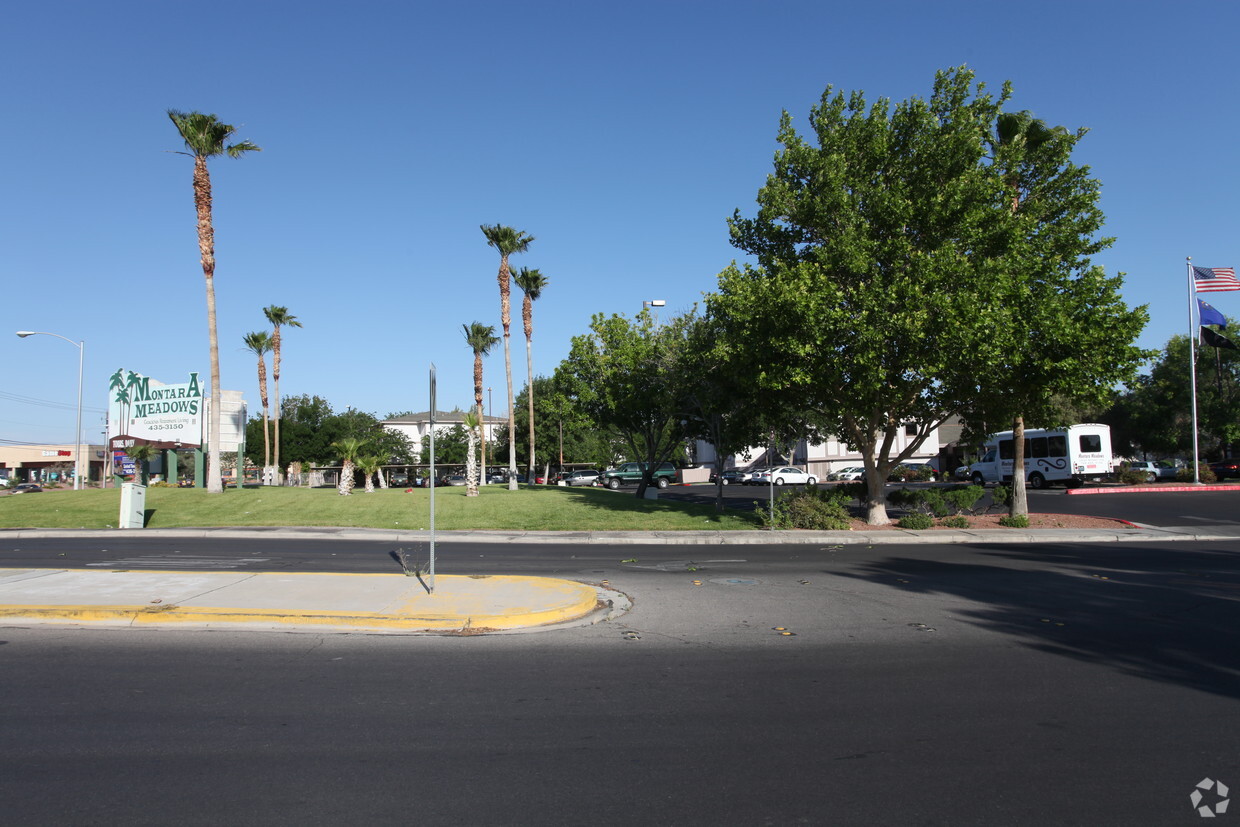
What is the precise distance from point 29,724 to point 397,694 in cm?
251

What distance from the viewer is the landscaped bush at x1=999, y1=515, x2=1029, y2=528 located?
21.2 metres

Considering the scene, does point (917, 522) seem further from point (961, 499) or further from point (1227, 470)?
point (1227, 470)

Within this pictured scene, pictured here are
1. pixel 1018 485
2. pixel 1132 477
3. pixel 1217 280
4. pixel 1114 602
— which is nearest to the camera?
pixel 1114 602

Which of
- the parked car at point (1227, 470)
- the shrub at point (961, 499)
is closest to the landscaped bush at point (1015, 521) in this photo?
the shrub at point (961, 499)

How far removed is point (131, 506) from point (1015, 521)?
957 inches

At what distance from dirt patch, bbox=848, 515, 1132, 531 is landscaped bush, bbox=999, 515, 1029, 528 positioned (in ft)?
0.41

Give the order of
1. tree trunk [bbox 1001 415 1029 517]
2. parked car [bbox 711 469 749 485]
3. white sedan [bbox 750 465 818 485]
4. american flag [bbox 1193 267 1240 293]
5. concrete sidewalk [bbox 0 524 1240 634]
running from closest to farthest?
1. concrete sidewalk [bbox 0 524 1240 634]
2. tree trunk [bbox 1001 415 1029 517]
3. american flag [bbox 1193 267 1240 293]
4. white sedan [bbox 750 465 818 485]
5. parked car [bbox 711 469 749 485]

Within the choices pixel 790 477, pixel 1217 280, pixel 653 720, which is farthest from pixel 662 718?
pixel 790 477

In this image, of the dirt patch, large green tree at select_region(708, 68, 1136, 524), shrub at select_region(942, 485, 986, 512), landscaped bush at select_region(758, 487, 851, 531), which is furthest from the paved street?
shrub at select_region(942, 485, 986, 512)

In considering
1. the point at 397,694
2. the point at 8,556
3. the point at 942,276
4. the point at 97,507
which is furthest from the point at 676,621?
the point at 97,507

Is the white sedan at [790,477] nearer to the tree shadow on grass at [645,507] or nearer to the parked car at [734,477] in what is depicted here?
the parked car at [734,477]

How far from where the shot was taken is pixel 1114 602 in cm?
1033

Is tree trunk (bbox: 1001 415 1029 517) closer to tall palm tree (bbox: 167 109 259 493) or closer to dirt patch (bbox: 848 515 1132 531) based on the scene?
dirt patch (bbox: 848 515 1132 531)

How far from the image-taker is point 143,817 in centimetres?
417
